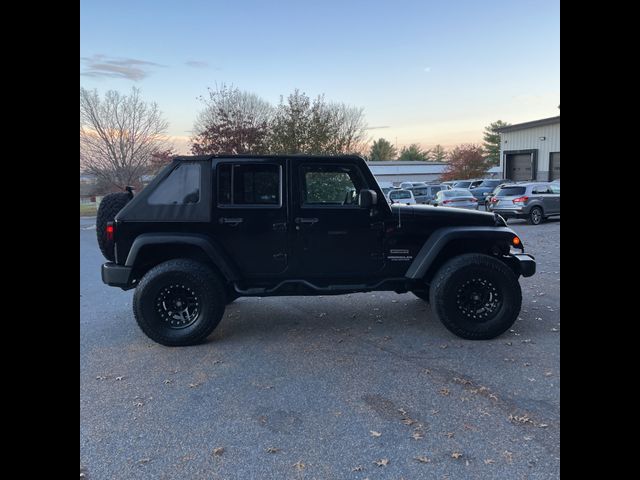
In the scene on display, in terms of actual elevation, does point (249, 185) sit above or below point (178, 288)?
above

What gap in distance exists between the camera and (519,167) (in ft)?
113

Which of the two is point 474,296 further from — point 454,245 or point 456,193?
point 456,193

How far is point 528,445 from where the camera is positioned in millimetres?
3018

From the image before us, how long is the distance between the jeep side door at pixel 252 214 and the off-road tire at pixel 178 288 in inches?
14.6

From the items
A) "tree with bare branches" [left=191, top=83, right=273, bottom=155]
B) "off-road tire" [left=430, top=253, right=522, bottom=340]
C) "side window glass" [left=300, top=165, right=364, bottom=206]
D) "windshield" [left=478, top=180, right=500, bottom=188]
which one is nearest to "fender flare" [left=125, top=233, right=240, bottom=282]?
"side window glass" [left=300, top=165, right=364, bottom=206]

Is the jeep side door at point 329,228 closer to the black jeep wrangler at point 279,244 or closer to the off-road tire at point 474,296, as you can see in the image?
the black jeep wrangler at point 279,244

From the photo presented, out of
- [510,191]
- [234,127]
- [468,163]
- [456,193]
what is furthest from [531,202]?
[468,163]

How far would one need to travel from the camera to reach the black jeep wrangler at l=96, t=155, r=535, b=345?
496 centimetres

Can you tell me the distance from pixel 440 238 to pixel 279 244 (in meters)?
1.72

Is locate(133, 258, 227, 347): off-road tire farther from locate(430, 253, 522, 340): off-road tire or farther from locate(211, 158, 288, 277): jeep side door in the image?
locate(430, 253, 522, 340): off-road tire

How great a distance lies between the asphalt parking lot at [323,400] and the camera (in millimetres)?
2893
